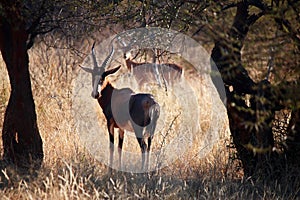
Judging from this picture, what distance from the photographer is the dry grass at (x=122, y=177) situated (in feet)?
19.7

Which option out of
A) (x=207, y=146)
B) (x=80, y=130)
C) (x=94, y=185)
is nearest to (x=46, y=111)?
(x=80, y=130)

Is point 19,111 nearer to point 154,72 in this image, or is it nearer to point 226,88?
point 226,88

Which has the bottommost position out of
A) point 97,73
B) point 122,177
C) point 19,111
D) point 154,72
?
point 122,177

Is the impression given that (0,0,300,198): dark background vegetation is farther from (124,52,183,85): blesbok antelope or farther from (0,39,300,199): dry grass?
(124,52,183,85): blesbok antelope

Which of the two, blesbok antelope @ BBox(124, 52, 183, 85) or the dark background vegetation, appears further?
blesbok antelope @ BBox(124, 52, 183, 85)

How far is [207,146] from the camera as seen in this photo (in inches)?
337

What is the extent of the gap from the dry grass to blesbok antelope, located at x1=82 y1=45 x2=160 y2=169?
0.37 m

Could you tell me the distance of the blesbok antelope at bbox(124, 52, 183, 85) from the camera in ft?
37.7

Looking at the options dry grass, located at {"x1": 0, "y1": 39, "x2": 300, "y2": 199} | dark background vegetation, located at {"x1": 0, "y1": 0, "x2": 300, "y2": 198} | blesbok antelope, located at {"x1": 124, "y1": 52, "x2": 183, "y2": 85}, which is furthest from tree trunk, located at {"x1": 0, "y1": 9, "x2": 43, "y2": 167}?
blesbok antelope, located at {"x1": 124, "y1": 52, "x2": 183, "y2": 85}

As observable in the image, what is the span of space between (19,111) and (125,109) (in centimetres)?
231

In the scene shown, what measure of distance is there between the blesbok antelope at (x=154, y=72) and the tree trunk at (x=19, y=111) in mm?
3794

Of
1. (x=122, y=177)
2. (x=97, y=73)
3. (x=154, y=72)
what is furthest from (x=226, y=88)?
(x=154, y=72)

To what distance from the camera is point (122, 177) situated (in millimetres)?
6828

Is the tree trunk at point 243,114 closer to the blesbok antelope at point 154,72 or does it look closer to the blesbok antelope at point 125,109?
the blesbok antelope at point 125,109
